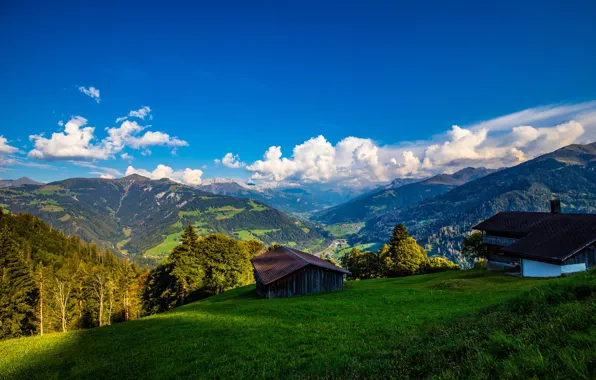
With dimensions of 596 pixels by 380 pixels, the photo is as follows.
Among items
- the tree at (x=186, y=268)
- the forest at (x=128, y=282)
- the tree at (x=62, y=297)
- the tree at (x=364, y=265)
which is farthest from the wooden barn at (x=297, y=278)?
the tree at (x=364, y=265)

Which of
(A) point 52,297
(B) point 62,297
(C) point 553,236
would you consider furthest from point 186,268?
(C) point 553,236

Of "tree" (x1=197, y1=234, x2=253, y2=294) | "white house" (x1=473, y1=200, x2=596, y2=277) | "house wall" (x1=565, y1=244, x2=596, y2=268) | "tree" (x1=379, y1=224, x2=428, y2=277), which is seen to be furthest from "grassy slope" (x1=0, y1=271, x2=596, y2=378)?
"tree" (x1=379, y1=224, x2=428, y2=277)

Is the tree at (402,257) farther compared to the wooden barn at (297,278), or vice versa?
the tree at (402,257)

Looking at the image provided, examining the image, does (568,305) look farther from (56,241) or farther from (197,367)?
(56,241)

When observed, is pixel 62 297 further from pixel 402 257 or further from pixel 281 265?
pixel 402 257

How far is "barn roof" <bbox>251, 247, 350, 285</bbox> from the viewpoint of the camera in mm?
39128

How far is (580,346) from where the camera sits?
5.11 meters

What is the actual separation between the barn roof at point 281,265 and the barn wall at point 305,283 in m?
0.70

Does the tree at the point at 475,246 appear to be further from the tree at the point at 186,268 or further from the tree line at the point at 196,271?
the tree at the point at 186,268

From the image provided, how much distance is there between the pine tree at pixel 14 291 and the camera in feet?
141

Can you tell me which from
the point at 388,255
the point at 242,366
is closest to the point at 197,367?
the point at 242,366

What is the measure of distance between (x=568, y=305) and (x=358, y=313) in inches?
597

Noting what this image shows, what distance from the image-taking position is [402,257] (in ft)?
219

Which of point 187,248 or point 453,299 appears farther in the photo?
point 187,248
